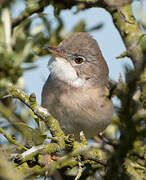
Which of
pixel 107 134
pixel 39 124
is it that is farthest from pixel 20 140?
pixel 107 134

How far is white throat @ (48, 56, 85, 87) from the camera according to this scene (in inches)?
168

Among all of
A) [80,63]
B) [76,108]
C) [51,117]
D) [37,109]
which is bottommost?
[76,108]

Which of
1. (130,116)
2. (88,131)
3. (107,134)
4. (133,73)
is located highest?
(133,73)

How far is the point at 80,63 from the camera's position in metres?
4.52

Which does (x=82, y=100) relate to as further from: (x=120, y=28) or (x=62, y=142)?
(x=62, y=142)

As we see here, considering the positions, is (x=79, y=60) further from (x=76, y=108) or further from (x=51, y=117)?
(x=51, y=117)

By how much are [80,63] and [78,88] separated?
1.16 feet

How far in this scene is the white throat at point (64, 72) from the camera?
4.26m

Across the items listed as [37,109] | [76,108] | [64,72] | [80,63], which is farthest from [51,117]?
[80,63]

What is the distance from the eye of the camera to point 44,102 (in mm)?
4320

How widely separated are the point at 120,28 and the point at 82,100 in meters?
1.01

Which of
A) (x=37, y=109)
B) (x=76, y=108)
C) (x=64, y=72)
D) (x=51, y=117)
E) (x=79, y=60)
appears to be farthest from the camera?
(x=79, y=60)

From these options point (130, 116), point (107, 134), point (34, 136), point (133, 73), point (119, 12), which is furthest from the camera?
point (107, 134)

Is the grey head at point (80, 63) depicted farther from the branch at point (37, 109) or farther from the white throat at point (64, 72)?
the branch at point (37, 109)
